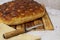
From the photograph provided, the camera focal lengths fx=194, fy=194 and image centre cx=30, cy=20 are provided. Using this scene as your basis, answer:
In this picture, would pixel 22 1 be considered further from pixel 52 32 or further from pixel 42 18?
pixel 52 32

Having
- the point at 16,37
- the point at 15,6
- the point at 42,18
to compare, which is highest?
the point at 15,6

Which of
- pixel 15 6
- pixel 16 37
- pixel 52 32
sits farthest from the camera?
pixel 15 6

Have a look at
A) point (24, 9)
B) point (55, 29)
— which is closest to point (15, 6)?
point (24, 9)

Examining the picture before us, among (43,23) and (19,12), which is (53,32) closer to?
(43,23)

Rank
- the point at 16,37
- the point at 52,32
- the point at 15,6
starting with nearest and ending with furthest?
the point at 16,37
the point at 52,32
the point at 15,6

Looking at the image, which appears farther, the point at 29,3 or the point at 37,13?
the point at 29,3

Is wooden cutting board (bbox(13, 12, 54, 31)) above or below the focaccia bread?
below

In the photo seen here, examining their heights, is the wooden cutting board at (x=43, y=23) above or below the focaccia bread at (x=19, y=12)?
below

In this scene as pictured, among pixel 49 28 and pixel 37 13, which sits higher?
pixel 37 13
